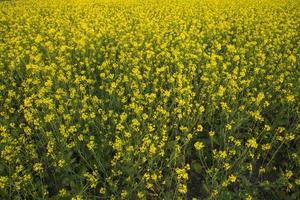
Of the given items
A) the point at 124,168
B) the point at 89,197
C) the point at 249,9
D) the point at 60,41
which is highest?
the point at 249,9

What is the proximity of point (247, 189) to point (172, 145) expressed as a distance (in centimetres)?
110

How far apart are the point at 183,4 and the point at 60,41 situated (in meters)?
7.55

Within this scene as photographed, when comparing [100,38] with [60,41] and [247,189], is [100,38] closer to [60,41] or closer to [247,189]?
[60,41]

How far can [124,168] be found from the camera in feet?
12.1

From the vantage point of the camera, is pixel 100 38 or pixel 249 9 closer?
pixel 100 38

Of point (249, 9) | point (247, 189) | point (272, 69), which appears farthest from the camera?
point (249, 9)

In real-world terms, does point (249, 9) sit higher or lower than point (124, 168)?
higher

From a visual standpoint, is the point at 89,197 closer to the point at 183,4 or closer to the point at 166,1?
the point at 183,4

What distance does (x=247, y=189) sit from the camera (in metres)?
3.85

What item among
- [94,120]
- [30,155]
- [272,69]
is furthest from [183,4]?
[30,155]

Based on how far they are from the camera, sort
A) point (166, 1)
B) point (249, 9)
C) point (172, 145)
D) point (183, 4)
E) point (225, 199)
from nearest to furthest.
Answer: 1. point (225, 199)
2. point (172, 145)
3. point (249, 9)
4. point (183, 4)
5. point (166, 1)

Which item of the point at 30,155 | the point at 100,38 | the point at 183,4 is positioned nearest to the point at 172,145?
the point at 30,155

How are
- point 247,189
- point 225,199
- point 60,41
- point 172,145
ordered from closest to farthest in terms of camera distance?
point 225,199 → point 247,189 → point 172,145 → point 60,41

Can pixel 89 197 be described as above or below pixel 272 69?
below
